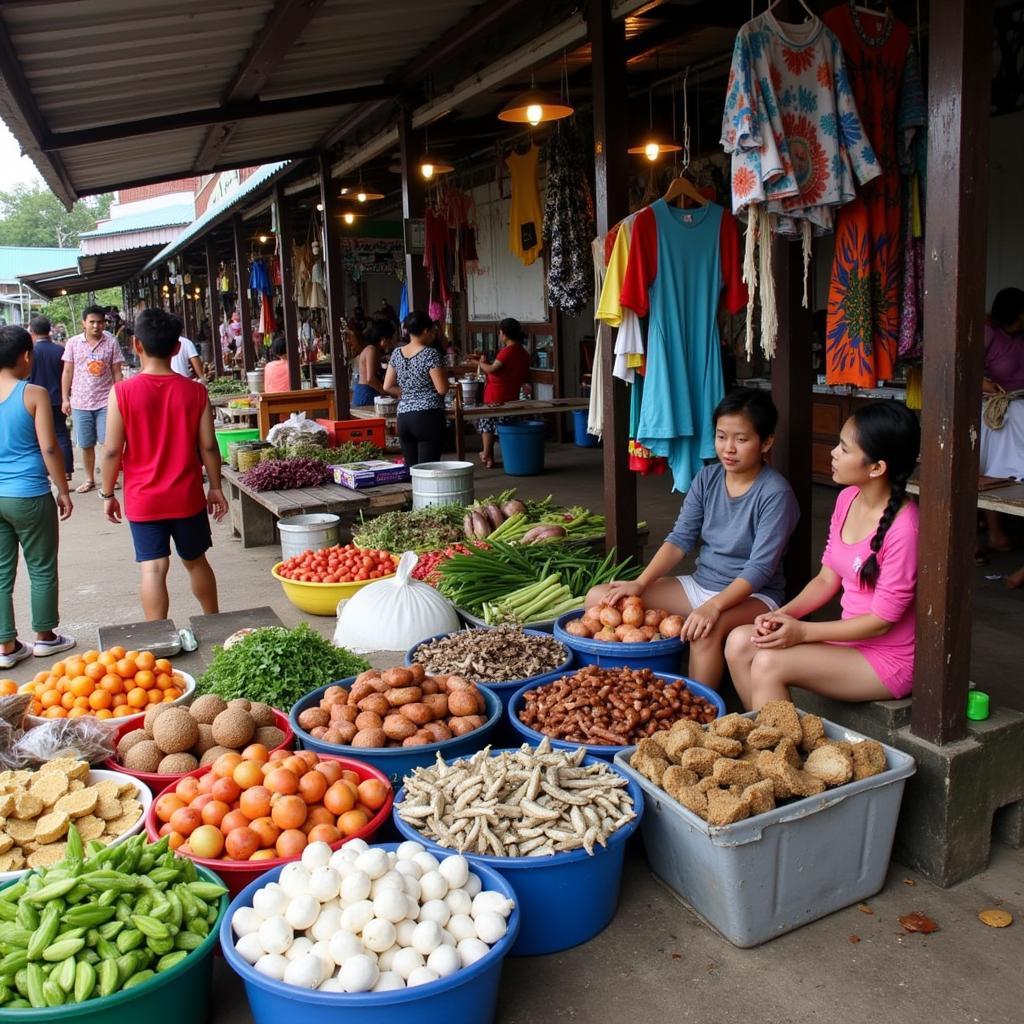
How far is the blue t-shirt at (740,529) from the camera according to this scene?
14.0ft

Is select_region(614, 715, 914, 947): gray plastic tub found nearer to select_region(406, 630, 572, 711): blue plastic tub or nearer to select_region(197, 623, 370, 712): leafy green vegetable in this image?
select_region(406, 630, 572, 711): blue plastic tub

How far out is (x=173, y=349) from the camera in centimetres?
538

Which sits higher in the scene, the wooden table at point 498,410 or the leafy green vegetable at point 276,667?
the wooden table at point 498,410

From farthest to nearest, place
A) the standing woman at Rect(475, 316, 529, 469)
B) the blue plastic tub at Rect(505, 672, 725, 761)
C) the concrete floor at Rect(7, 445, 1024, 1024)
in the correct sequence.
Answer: the standing woman at Rect(475, 316, 529, 469)
the blue plastic tub at Rect(505, 672, 725, 761)
the concrete floor at Rect(7, 445, 1024, 1024)

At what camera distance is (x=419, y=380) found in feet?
27.6

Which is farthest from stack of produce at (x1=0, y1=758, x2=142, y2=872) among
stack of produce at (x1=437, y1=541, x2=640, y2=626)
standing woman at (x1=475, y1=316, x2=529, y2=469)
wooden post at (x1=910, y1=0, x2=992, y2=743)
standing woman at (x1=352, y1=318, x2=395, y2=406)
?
standing woman at (x1=475, y1=316, x2=529, y2=469)

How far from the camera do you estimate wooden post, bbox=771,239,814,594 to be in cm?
461

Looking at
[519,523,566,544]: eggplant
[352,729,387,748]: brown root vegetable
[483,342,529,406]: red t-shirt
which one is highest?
[483,342,529,406]: red t-shirt

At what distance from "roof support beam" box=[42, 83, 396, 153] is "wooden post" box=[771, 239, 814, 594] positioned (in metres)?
4.73

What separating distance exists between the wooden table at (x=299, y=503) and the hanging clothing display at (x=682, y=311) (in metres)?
3.24

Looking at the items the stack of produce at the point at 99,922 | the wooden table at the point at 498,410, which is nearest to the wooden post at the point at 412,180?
the wooden table at the point at 498,410

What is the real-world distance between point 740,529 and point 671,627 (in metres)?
0.57

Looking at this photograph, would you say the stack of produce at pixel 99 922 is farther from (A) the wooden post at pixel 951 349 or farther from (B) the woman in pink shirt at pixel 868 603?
(A) the wooden post at pixel 951 349

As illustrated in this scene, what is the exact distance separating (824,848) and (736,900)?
0.34m
